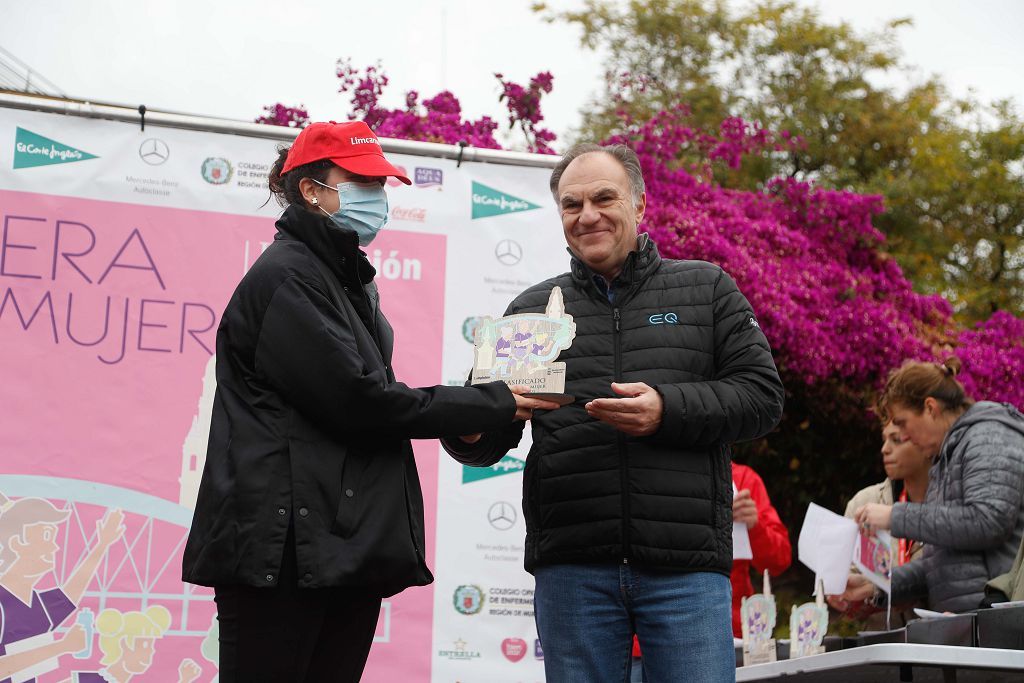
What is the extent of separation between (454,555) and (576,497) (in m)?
1.80

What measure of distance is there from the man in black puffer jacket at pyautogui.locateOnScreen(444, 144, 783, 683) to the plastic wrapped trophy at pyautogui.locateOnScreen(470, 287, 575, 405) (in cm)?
9

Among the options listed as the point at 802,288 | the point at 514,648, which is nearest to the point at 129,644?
the point at 514,648

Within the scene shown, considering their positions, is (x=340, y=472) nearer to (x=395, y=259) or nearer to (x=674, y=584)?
(x=674, y=584)

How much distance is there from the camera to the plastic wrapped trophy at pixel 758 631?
3.53 meters

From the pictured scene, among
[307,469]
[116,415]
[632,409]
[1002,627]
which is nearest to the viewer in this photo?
[307,469]

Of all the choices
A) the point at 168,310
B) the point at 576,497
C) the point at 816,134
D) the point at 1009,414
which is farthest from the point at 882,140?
the point at 576,497

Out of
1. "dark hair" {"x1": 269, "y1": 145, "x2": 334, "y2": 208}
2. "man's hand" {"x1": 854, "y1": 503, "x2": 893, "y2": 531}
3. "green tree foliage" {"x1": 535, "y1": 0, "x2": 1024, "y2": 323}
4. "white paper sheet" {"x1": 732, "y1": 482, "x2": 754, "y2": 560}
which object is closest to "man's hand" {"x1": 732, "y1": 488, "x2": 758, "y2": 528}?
"white paper sheet" {"x1": 732, "y1": 482, "x2": 754, "y2": 560}

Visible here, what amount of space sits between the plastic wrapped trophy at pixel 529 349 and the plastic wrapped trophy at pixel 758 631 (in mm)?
1353

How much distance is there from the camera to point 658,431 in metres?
2.46

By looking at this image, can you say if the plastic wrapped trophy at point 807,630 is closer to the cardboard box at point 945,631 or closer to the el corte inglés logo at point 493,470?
the cardboard box at point 945,631

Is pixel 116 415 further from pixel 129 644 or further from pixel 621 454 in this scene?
pixel 621 454

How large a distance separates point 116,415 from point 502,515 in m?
1.51

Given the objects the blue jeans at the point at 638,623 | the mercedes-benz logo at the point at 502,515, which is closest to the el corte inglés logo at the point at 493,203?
the mercedes-benz logo at the point at 502,515

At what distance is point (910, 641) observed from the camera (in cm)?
303
